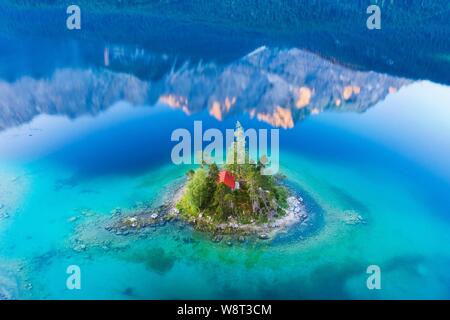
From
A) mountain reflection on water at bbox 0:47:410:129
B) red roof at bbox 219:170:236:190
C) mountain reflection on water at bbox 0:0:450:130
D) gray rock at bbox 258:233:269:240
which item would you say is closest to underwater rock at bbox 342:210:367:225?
gray rock at bbox 258:233:269:240

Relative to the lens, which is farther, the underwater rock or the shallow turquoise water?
the underwater rock

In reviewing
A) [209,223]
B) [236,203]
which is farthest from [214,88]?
[209,223]

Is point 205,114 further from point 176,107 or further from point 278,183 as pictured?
point 278,183

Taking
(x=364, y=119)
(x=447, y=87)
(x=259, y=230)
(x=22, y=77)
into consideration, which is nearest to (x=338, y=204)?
(x=259, y=230)

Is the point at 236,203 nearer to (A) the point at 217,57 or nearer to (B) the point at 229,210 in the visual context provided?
(B) the point at 229,210

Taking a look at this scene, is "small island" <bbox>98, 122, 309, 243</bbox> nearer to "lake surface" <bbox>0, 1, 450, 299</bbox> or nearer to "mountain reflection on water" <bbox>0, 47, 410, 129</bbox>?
"lake surface" <bbox>0, 1, 450, 299</bbox>

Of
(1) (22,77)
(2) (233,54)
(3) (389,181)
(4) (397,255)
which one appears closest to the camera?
(4) (397,255)
